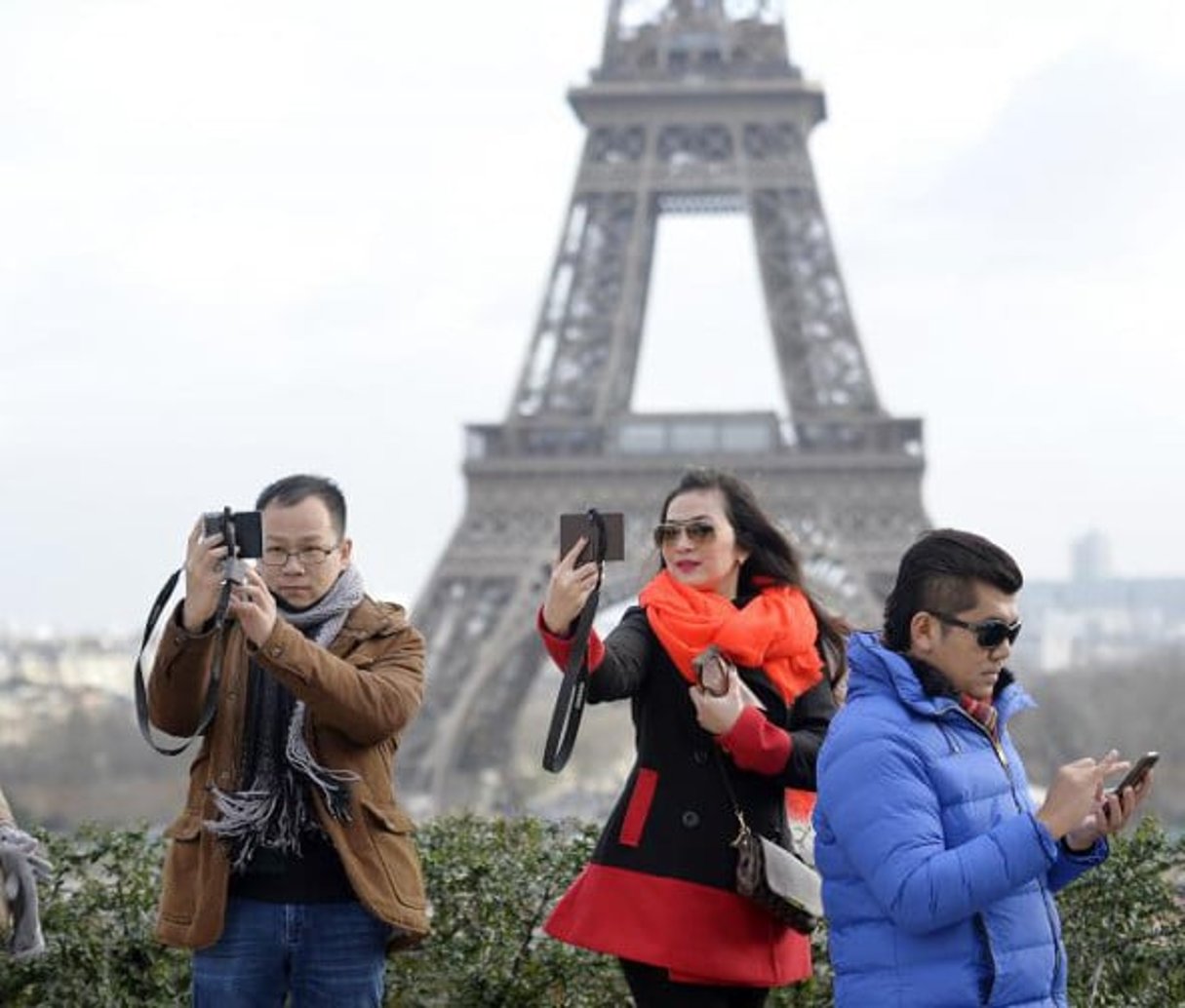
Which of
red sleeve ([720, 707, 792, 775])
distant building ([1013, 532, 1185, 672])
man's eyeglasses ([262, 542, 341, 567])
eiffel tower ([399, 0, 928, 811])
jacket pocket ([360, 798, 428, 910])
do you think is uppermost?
distant building ([1013, 532, 1185, 672])

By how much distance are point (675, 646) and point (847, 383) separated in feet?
111

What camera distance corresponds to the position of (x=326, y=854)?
18.0 feet

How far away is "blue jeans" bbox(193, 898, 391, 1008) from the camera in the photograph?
17.7 feet

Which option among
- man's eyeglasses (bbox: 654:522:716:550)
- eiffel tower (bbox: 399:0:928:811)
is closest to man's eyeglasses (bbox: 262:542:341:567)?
man's eyeglasses (bbox: 654:522:716:550)

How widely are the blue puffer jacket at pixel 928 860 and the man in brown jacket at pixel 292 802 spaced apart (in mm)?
1259

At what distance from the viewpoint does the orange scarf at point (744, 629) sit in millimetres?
5543

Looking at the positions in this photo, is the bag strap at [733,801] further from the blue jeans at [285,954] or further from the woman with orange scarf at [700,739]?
the blue jeans at [285,954]

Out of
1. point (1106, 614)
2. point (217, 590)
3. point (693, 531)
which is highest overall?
point (1106, 614)

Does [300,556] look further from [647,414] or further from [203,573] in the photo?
[647,414]

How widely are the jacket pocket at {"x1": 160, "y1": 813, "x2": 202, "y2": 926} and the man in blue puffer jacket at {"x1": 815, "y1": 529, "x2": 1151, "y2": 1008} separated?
1.64 metres

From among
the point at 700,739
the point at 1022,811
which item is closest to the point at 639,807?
the point at 700,739

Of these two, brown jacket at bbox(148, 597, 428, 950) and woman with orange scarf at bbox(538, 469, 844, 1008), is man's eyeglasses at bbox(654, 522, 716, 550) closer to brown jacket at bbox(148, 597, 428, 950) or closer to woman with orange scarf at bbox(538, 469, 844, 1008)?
woman with orange scarf at bbox(538, 469, 844, 1008)

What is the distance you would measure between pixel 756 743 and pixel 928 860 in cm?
101

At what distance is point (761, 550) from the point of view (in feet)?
19.2
